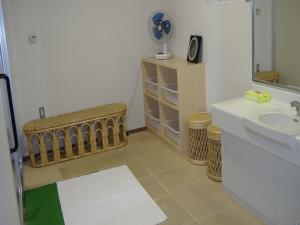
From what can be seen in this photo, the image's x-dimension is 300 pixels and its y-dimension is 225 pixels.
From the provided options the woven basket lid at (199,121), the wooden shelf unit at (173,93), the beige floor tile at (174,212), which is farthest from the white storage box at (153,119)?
the beige floor tile at (174,212)

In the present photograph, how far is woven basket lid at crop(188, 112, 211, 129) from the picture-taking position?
3043 millimetres

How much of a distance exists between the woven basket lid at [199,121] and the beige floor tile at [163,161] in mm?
416

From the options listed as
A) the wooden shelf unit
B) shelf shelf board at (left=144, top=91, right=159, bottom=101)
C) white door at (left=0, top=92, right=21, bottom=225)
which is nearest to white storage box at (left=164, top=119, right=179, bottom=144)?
the wooden shelf unit

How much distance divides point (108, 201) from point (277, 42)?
1782mm

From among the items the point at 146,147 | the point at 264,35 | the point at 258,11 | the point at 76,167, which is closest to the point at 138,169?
the point at 146,147

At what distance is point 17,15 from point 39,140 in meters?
1.24

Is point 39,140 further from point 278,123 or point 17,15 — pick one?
point 278,123

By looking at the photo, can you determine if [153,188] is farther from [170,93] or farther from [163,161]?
[170,93]

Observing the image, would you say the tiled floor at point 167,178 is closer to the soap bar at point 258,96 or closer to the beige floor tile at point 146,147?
the beige floor tile at point 146,147

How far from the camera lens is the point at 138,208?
8.52 feet

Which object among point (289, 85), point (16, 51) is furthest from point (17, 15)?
point (289, 85)

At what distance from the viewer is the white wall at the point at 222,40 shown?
8.89ft

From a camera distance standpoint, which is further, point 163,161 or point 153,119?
point 153,119

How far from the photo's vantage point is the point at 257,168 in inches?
88.2
